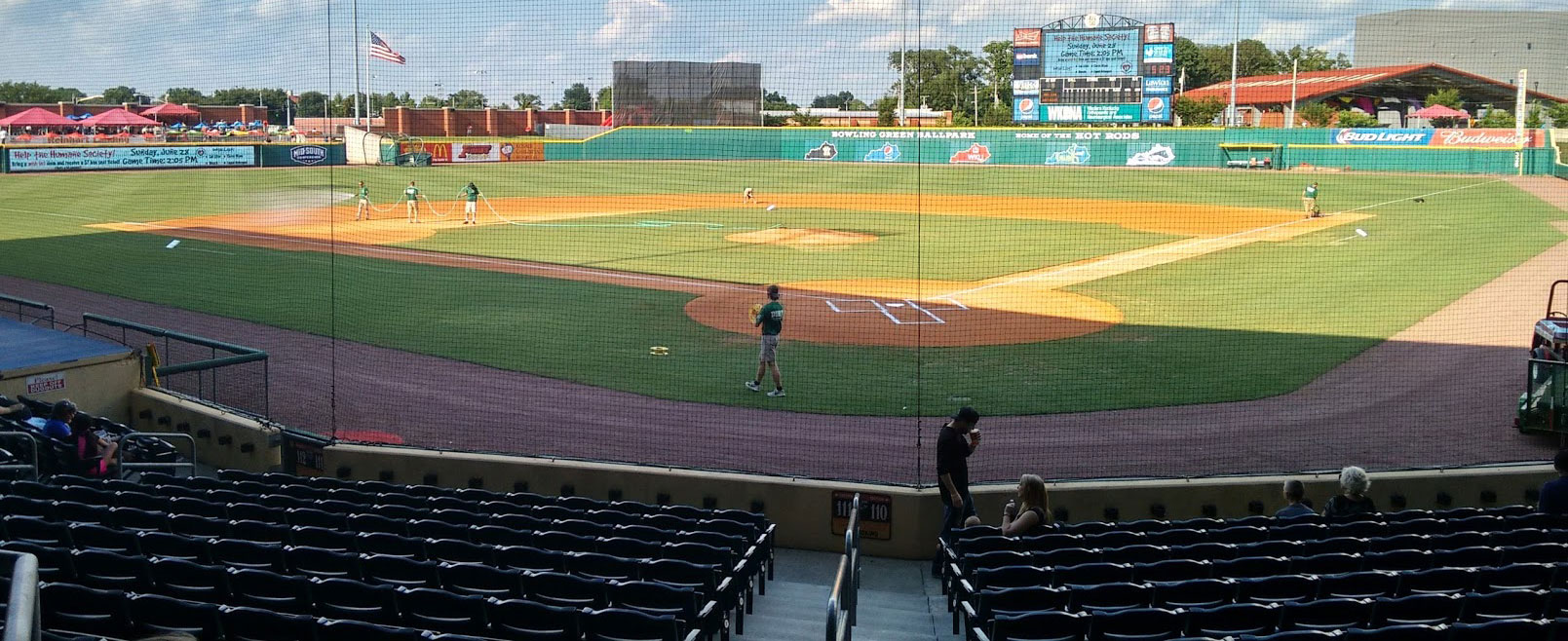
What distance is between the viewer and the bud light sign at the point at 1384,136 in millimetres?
47844

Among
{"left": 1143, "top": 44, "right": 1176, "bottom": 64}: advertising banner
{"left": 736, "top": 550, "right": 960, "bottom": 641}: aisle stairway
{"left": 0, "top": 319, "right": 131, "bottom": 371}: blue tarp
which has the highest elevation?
{"left": 1143, "top": 44, "right": 1176, "bottom": 64}: advertising banner

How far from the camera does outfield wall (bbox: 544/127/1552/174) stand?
4672 centimetres

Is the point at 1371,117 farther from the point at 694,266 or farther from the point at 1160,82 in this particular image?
the point at 694,266

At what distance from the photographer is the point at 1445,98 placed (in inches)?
2066

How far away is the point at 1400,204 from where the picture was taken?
3784cm

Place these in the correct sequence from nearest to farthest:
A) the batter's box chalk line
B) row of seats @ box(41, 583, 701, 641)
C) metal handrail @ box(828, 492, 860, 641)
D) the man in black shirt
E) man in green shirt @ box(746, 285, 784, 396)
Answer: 1. row of seats @ box(41, 583, 701, 641)
2. metal handrail @ box(828, 492, 860, 641)
3. the man in black shirt
4. man in green shirt @ box(746, 285, 784, 396)
5. the batter's box chalk line

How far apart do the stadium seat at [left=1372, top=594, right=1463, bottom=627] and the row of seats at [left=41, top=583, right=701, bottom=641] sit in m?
3.48

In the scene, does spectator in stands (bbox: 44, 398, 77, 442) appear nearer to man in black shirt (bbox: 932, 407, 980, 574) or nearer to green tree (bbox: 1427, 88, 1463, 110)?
man in black shirt (bbox: 932, 407, 980, 574)

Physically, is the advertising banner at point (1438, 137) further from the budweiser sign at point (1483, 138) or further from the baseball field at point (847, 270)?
the baseball field at point (847, 270)

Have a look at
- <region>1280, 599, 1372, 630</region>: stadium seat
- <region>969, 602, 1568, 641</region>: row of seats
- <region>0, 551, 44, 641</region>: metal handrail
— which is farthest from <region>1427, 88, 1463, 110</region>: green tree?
<region>0, 551, 44, 641</region>: metal handrail

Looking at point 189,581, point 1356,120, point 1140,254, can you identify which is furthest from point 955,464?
point 1356,120

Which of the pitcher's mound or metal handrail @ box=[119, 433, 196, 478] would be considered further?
the pitcher's mound

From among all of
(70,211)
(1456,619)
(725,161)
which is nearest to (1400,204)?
(725,161)

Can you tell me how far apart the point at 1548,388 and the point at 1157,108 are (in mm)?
34464
